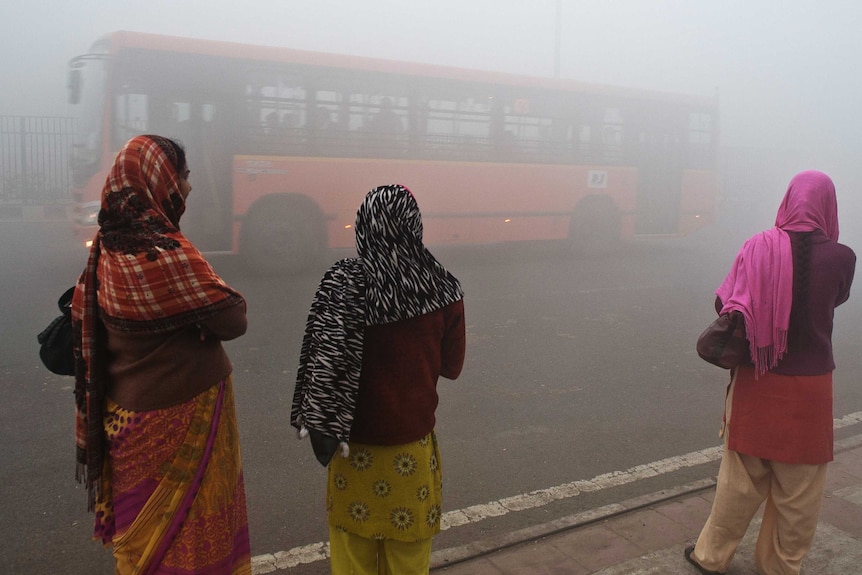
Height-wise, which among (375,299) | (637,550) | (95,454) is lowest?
(637,550)

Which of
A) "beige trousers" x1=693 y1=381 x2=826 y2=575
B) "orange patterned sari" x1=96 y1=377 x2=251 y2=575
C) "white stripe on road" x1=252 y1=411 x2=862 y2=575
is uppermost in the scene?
"orange patterned sari" x1=96 y1=377 x2=251 y2=575

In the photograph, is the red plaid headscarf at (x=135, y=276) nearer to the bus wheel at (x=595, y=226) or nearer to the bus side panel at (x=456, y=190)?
the bus side panel at (x=456, y=190)

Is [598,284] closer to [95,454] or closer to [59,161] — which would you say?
[95,454]

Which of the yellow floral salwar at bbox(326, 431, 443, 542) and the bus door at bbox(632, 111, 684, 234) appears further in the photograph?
the bus door at bbox(632, 111, 684, 234)

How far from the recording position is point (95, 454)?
197 centimetres

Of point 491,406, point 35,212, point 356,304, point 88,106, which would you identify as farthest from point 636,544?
point 35,212

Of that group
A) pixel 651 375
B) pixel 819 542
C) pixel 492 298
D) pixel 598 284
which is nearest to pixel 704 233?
pixel 598 284

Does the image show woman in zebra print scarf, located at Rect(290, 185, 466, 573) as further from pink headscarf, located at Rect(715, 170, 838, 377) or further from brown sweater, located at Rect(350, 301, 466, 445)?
pink headscarf, located at Rect(715, 170, 838, 377)

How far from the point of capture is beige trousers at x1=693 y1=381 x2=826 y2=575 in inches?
101

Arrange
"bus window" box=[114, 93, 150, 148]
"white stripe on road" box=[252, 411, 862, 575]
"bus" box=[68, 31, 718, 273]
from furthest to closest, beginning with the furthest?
"bus" box=[68, 31, 718, 273]
"bus window" box=[114, 93, 150, 148]
"white stripe on road" box=[252, 411, 862, 575]

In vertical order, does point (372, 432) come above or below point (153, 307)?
below

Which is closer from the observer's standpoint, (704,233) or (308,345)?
(308,345)

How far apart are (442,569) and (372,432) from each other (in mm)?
1024

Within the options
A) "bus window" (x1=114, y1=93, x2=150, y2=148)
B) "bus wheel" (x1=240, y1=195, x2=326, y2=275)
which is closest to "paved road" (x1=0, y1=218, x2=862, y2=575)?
"bus wheel" (x1=240, y1=195, x2=326, y2=275)
